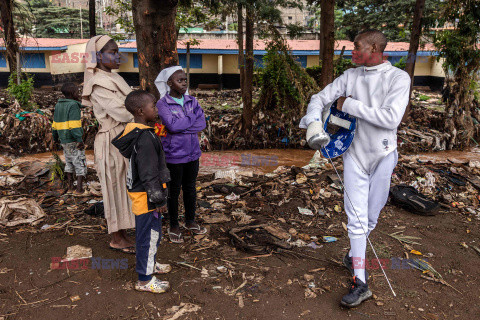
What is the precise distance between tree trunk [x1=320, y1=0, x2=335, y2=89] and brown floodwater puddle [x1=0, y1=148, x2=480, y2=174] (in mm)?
2382

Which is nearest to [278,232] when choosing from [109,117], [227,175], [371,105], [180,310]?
[180,310]

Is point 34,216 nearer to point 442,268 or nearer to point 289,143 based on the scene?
point 442,268

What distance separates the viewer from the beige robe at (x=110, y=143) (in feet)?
10.5

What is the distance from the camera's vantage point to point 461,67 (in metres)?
9.49

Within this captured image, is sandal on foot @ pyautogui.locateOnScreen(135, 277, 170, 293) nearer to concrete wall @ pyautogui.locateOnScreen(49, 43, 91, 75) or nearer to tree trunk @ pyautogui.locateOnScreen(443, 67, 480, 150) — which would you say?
tree trunk @ pyautogui.locateOnScreen(443, 67, 480, 150)

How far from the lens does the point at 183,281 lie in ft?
10.3

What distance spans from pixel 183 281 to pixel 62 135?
3330mm

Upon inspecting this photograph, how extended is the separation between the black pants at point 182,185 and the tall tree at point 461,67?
8.56 meters

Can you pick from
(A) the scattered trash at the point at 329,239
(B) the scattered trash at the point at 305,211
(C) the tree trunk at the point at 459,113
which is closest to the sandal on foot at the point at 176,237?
(A) the scattered trash at the point at 329,239

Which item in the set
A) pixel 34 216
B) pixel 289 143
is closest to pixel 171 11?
pixel 34 216

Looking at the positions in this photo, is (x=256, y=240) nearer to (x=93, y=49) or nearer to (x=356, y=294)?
(x=356, y=294)

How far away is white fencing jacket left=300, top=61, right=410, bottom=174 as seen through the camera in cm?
266

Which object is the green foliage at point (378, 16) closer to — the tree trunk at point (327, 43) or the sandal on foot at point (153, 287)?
the tree trunk at point (327, 43)

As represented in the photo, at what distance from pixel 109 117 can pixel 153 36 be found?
45.5 inches
